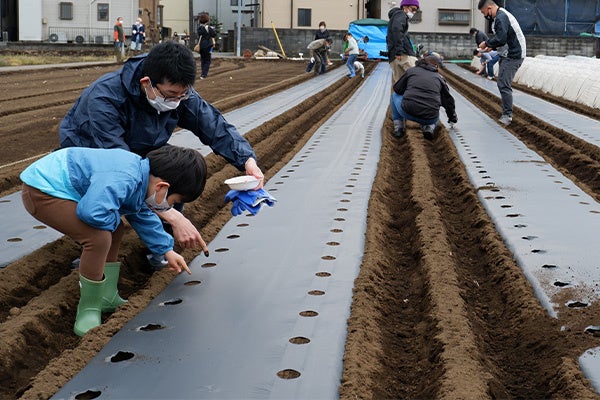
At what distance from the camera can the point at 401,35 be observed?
1006 cm

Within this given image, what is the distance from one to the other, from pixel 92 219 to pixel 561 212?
3030 millimetres

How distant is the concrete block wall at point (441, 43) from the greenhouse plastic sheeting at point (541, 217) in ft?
93.9

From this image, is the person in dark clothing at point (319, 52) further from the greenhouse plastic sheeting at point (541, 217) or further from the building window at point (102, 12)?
the building window at point (102, 12)

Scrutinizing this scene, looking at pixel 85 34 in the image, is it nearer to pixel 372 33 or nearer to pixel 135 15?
pixel 135 15

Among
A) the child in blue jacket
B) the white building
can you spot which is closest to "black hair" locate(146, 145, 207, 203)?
the child in blue jacket

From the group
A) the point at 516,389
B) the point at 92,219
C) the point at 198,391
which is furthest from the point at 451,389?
the point at 92,219

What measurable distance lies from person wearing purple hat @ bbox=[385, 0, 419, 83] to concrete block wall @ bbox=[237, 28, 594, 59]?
25557 millimetres

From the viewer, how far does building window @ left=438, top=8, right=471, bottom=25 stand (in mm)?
39031

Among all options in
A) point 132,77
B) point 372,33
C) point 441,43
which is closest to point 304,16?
point 372,33

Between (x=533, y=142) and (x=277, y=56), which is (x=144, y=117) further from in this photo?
(x=277, y=56)

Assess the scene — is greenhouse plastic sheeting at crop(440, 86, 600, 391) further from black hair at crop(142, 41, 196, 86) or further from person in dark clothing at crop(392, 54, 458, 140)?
black hair at crop(142, 41, 196, 86)

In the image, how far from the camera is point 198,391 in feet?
7.84

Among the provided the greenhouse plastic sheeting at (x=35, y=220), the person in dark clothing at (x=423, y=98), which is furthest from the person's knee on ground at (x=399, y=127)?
the greenhouse plastic sheeting at (x=35, y=220)

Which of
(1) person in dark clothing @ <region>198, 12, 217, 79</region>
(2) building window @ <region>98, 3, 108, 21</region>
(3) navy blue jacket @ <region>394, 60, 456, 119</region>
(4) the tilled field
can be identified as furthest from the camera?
(2) building window @ <region>98, 3, 108, 21</region>
